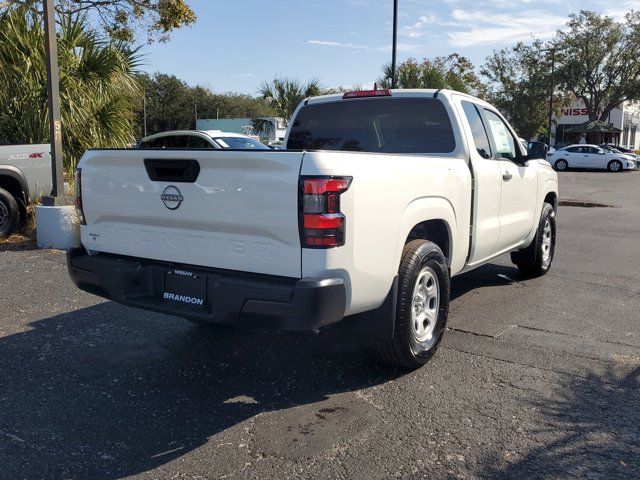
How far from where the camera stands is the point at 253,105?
8431 centimetres

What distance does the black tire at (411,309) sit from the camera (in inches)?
151

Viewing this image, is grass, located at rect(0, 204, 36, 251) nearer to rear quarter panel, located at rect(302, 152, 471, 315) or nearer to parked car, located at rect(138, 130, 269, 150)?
parked car, located at rect(138, 130, 269, 150)

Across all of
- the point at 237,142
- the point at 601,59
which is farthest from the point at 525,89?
the point at 237,142

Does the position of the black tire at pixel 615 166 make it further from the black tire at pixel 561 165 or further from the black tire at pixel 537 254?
the black tire at pixel 537 254

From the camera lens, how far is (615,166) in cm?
3331

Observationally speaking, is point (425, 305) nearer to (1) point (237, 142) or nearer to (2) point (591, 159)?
(1) point (237, 142)

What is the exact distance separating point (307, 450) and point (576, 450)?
141 cm

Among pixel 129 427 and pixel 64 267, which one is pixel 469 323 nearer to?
pixel 129 427

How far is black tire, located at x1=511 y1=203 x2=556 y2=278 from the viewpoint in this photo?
6.76 m

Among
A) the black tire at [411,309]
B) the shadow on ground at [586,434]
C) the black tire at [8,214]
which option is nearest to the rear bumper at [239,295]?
the black tire at [411,309]

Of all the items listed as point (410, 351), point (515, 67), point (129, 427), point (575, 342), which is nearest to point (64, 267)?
point (129, 427)

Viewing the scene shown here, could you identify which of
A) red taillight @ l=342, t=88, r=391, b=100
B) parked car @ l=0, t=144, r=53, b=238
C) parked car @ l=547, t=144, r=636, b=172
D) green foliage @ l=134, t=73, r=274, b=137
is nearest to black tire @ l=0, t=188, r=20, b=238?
parked car @ l=0, t=144, r=53, b=238

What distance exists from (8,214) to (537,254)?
7264 millimetres

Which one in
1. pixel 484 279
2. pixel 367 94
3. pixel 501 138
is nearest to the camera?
pixel 367 94
